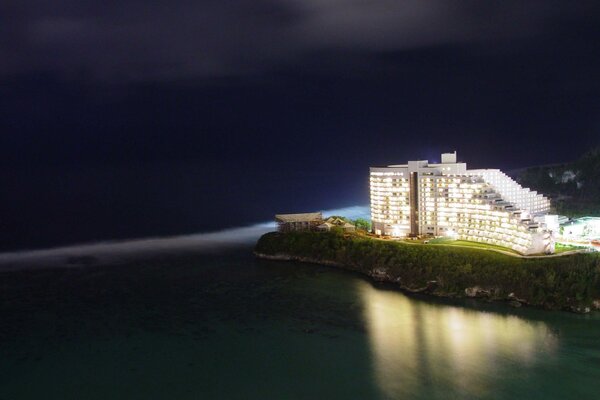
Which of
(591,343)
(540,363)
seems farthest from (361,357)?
(591,343)

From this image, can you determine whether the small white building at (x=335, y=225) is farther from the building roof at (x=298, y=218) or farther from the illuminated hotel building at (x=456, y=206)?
the illuminated hotel building at (x=456, y=206)

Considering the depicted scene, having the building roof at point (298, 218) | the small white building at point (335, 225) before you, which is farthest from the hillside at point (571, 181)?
the building roof at point (298, 218)

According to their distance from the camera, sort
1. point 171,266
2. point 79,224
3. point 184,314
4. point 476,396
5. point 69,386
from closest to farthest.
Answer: point 476,396, point 69,386, point 184,314, point 171,266, point 79,224

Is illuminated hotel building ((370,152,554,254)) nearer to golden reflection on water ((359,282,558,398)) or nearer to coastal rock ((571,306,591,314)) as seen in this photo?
coastal rock ((571,306,591,314))

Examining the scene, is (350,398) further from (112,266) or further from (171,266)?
(112,266)

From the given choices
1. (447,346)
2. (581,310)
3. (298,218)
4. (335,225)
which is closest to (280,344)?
(447,346)

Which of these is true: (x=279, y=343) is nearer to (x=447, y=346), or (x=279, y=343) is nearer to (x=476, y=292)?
(x=447, y=346)

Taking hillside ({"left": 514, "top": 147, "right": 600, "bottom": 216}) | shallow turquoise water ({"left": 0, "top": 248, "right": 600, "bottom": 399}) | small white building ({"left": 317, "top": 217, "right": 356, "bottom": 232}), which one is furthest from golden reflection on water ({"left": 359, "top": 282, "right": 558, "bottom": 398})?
hillside ({"left": 514, "top": 147, "right": 600, "bottom": 216})

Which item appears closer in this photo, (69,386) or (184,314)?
(69,386)
